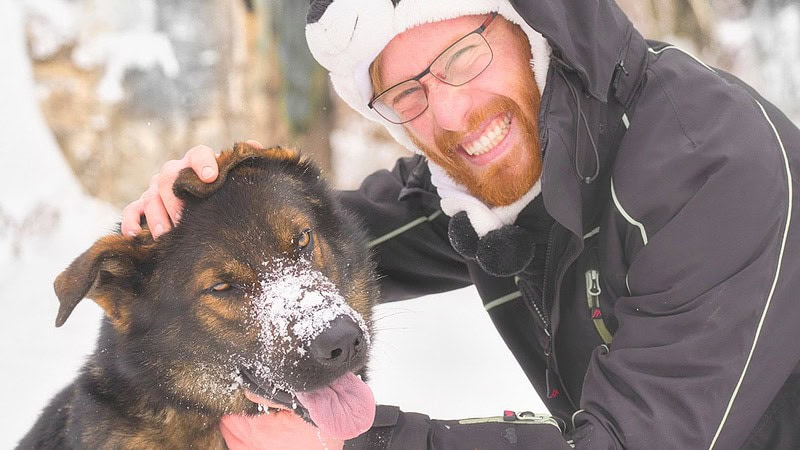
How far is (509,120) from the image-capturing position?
2.46m

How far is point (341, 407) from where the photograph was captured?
2.05m

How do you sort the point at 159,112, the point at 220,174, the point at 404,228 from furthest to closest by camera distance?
the point at 159,112 < the point at 404,228 < the point at 220,174

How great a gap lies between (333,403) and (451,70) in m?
1.14

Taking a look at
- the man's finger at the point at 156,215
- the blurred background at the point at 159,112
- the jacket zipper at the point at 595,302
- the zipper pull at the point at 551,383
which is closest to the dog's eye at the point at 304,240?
the man's finger at the point at 156,215

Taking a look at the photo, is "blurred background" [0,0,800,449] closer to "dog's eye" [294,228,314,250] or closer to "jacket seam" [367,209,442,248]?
"jacket seam" [367,209,442,248]

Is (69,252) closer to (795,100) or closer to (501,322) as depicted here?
(501,322)

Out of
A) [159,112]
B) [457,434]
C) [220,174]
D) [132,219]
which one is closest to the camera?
[457,434]

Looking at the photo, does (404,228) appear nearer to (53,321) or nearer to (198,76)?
(53,321)

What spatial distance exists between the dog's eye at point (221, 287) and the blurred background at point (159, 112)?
2398 millimetres

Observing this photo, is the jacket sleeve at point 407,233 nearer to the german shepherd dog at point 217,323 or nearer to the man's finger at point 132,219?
the german shepherd dog at point 217,323

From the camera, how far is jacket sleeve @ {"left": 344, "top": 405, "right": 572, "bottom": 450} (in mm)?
1915

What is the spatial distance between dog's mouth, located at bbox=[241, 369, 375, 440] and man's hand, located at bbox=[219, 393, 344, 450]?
0.04 metres

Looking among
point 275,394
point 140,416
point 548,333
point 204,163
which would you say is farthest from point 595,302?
point 140,416

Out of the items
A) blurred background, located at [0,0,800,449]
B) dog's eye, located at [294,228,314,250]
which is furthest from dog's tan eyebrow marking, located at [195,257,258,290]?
blurred background, located at [0,0,800,449]
